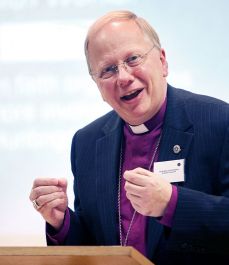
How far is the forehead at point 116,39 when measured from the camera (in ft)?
6.28

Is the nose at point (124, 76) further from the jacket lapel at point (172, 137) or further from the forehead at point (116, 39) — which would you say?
the jacket lapel at point (172, 137)

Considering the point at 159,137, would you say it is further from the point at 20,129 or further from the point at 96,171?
the point at 20,129

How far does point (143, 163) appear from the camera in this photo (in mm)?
1983

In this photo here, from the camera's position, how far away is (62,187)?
72.9 inches

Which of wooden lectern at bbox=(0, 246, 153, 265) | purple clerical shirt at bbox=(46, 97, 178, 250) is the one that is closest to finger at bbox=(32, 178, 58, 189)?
purple clerical shirt at bbox=(46, 97, 178, 250)

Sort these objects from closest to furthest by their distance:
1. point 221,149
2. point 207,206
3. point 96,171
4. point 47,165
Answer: point 207,206 → point 221,149 → point 96,171 → point 47,165

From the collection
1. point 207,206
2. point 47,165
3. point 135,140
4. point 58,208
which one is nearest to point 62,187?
point 58,208

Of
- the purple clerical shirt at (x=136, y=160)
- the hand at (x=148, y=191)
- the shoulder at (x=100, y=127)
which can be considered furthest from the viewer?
the shoulder at (x=100, y=127)

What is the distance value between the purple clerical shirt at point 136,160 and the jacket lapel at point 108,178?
3 centimetres

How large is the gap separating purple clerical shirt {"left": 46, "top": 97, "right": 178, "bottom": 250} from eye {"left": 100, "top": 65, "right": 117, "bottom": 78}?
23 cm

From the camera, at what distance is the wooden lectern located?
104 centimetres

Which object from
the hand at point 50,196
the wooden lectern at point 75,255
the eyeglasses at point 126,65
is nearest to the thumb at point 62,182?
the hand at point 50,196

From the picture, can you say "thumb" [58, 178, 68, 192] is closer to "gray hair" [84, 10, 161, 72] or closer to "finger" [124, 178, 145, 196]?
"finger" [124, 178, 145, 196]

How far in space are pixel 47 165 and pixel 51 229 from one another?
939 mm
